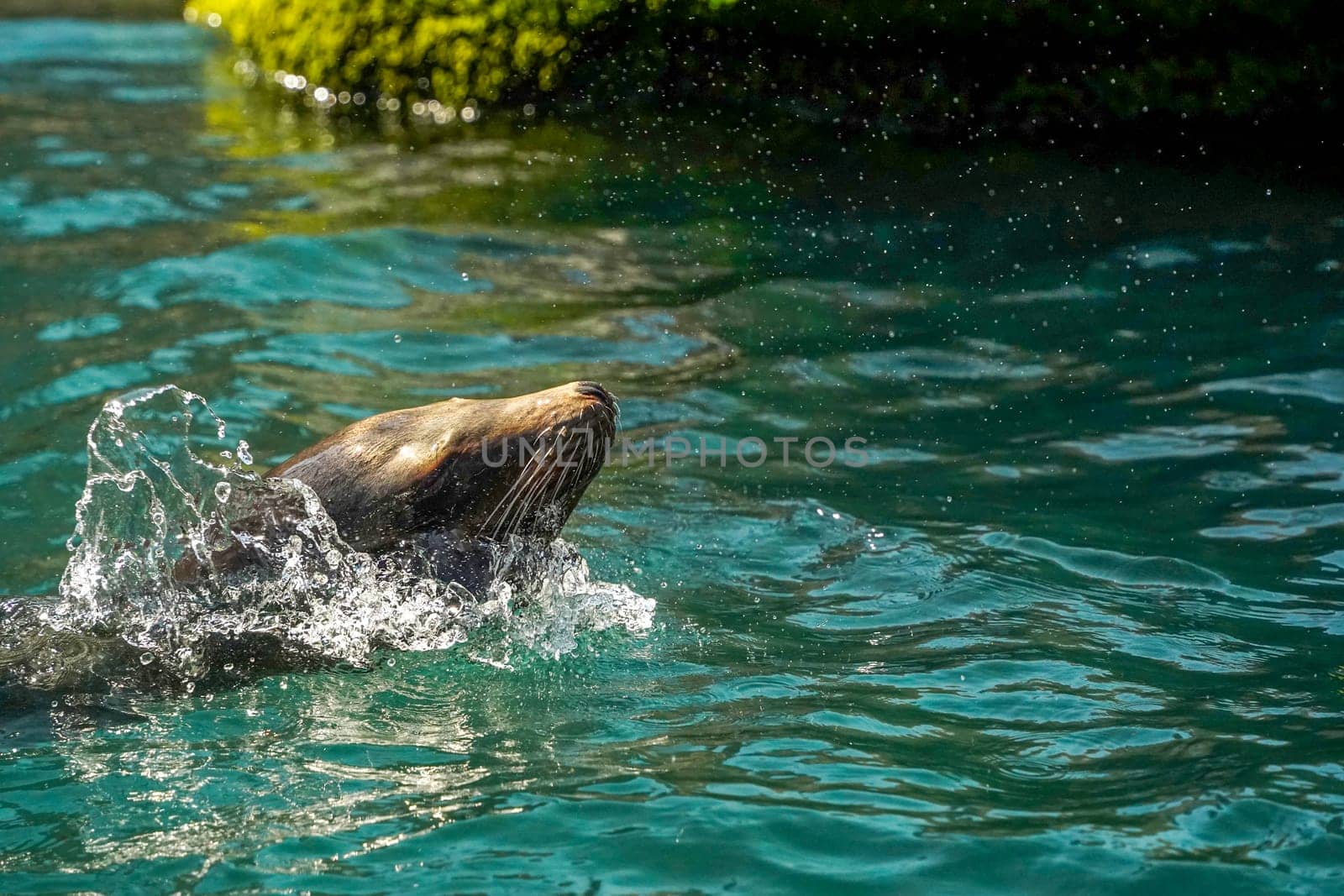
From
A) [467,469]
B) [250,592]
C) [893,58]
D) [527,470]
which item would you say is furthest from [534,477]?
[893,58]

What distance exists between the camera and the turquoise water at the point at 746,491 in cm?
426

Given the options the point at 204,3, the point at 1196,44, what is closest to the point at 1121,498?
the point at 1196,44

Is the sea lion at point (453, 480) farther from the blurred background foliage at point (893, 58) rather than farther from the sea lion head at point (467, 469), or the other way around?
the blurred background foliage at point (893, 58)

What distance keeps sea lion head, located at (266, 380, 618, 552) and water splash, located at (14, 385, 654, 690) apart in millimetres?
114

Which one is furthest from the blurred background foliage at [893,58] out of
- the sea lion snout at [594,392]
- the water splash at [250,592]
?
the water splash at [250,592]

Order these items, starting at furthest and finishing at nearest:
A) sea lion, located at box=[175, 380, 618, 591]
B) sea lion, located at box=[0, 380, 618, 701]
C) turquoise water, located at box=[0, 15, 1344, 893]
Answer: sea lion, located at box=[175, 380, 618, 591], sea lion, located at box=[0, 380, 618, 701], turquoise water, located at box=[0, 15, 1344, 893]

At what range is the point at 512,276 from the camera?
33.6 feet

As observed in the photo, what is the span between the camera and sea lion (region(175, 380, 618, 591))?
545 centimetres

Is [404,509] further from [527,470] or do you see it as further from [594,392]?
[594,392]

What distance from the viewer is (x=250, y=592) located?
5.38 m

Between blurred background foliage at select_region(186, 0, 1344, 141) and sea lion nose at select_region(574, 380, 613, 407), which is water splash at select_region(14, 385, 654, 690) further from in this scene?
blurred background foliage at select_region(186, 0, 1344, 141)

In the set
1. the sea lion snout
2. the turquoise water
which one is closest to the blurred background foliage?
the turquoise water

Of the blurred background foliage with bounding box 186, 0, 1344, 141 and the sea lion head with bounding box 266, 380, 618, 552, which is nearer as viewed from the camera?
the sea lion head with bounding box 266, 380, 618, 552

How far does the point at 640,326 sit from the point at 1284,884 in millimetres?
6256
